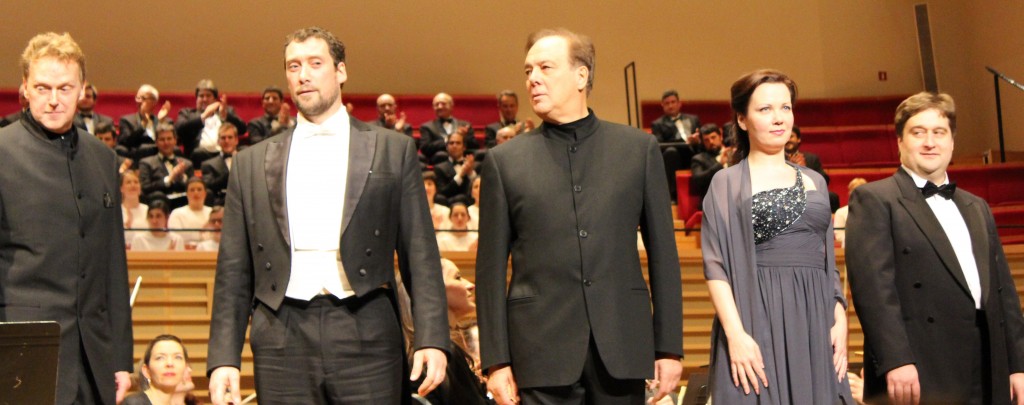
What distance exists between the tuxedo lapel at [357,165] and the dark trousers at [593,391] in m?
0.61

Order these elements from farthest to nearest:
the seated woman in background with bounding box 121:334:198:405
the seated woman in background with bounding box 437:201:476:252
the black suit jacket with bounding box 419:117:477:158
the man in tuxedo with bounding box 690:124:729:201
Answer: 1. the black suit jacket with bounding box 419:117:477:158
2. the man in tuxedo with bounding box 690:124:729:201
3. the seated woman in background with bounding box 437:201:476:252
4. the seated woman in background with bounding box 121:334:198:405

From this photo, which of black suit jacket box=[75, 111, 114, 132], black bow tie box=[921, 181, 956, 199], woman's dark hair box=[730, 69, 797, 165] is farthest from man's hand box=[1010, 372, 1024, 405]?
black suit jacket box=[75, 111, 114, 132]

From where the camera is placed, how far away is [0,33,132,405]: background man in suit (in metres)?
2.80

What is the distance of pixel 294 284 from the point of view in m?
2.67

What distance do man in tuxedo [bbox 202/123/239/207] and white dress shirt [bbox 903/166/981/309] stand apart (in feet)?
18.4

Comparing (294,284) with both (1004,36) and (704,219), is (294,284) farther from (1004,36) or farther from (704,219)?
(1004,36)

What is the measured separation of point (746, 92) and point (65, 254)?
5.99 feet

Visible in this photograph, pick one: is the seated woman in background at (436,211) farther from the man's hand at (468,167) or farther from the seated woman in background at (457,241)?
the seated woman in background at (457,241)

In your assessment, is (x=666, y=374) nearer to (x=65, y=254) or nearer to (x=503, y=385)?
(x=503, y=385)

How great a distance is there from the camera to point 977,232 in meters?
3.40

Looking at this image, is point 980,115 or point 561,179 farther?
point 980,115

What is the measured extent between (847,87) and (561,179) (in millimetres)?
10336

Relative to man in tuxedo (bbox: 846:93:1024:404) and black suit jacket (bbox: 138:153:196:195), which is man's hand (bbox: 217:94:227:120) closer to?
black suit jacket (bbox: 138:153:196:195)

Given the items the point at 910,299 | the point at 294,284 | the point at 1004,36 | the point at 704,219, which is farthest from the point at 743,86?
the point at 1004,36
